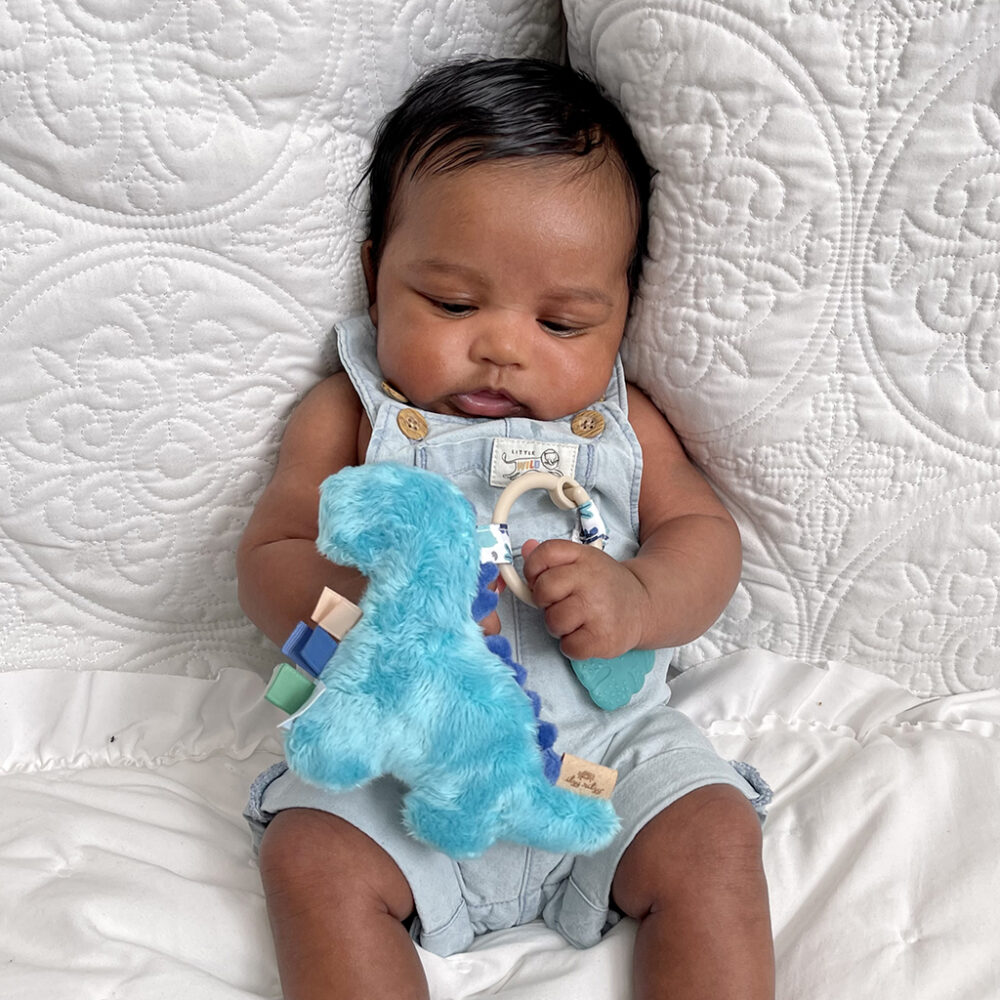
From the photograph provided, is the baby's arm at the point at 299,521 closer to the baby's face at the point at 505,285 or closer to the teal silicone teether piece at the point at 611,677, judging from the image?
the baby's face at the point at 505,285

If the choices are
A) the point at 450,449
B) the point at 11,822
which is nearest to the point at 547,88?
the point at 450,449

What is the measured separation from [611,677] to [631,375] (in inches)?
12.6

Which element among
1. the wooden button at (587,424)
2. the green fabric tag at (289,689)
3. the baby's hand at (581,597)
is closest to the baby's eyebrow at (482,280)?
the wooden button at (587,424)

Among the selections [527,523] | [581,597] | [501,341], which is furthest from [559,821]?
[501,341]

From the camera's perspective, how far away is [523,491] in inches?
34.3

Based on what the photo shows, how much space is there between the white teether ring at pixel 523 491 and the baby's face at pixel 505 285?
0.43ft

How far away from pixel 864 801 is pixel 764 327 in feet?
1.40

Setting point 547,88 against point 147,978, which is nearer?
point 147,978

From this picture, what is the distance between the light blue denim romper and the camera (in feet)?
2.77

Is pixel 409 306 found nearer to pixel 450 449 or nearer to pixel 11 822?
pixel 450 449

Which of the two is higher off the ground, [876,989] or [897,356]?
[897,356]

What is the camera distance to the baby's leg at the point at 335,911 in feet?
2.49

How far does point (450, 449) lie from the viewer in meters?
0.98

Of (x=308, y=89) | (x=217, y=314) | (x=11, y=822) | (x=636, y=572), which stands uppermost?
(x=308, y=89)
